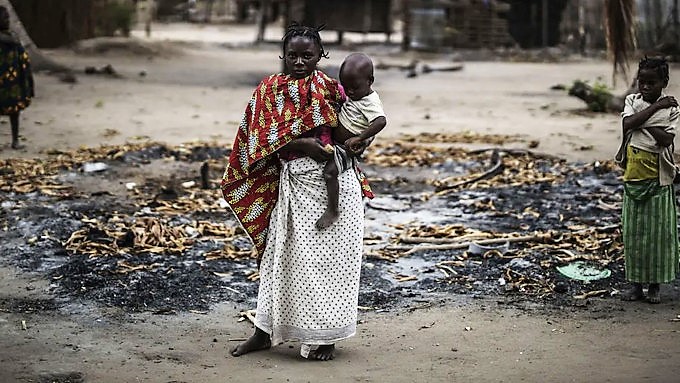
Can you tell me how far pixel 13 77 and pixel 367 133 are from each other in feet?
21.5

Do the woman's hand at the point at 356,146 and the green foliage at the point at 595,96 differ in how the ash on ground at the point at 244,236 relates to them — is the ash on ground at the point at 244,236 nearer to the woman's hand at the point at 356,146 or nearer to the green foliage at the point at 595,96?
the woman's hand at the point at 356,146

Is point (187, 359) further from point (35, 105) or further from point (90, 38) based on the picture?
point (90, 38)

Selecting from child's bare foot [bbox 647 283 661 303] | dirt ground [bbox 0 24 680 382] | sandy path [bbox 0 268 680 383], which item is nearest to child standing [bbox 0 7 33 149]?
dirt ground [bbox 0 24 680 382]

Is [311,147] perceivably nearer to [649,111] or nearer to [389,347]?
[389,347]

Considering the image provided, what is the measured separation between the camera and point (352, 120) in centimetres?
403

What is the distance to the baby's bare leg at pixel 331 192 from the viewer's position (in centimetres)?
405

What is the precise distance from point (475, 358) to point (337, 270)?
0.72m

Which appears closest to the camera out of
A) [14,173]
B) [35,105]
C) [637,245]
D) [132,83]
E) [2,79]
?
[637,245]

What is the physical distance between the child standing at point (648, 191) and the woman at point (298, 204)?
5.36 feet

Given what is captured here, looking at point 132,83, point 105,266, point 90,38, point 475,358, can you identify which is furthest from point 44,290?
point 90,38

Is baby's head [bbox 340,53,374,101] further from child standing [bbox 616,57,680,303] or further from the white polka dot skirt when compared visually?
child standing [bbox 616,57,680,303]

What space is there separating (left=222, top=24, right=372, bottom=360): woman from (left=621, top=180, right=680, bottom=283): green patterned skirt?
168cm

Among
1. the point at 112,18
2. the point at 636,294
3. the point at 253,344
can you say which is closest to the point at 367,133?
the point at 253,344

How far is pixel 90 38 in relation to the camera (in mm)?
22375
